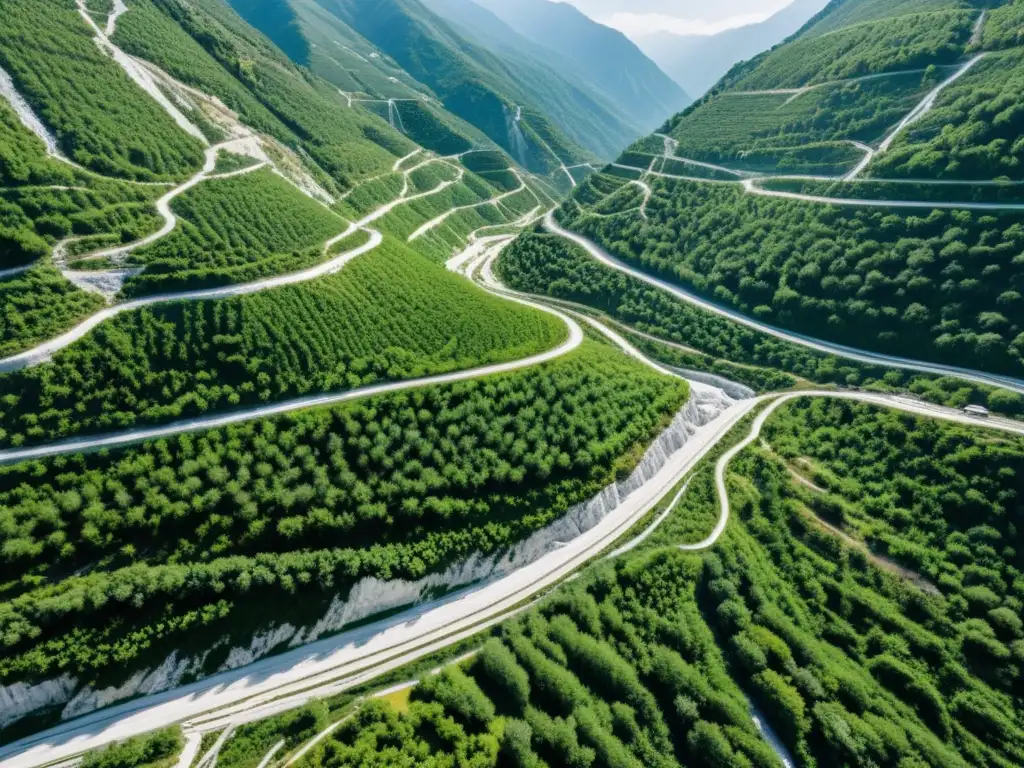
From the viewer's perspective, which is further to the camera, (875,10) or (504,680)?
(875,10)

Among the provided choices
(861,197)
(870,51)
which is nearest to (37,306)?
(861,197)

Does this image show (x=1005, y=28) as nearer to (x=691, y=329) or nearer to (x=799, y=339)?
(x=799, y=339)

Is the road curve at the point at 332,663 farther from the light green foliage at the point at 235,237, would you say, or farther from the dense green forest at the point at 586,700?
the light green foliage at the point at 235,237

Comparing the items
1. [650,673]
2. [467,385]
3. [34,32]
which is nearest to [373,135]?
[34,32]

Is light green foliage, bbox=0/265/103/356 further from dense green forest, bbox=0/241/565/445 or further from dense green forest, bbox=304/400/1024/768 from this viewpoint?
dense green forest, bbox=304/400/1024/768

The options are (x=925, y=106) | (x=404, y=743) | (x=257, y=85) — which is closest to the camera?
(x=404, y=743)

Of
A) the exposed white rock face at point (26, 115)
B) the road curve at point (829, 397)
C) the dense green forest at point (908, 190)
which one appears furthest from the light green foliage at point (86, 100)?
the dense green forest at point (908, 190)
